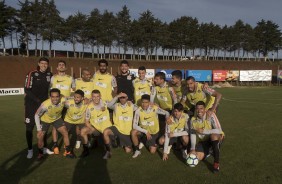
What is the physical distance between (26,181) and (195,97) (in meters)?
4.47

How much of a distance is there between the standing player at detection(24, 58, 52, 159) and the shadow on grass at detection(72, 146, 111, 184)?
1520 millimetres

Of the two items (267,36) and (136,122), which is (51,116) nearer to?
(136,122)

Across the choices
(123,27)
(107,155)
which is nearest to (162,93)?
(107,155)

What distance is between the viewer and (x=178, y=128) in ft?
22.7

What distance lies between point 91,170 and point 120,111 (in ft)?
6.64

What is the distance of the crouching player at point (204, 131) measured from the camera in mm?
6129

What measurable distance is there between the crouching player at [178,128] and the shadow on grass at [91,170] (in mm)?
1666

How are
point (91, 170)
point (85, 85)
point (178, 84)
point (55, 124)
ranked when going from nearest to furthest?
1. point (91, 170)
2. point (55, 124)
3. point (178, 84)
4. point (85, 85)

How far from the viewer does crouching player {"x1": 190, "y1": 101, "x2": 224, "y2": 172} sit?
6.13m

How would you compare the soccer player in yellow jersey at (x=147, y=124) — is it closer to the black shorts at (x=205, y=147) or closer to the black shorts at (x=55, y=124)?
the black shorts at (x=205, y=147)

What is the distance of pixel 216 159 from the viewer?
580 cm

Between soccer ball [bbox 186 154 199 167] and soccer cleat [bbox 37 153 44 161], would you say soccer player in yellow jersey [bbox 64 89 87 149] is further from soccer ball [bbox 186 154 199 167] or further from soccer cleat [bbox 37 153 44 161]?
soccer ball [bbox 186 154 199 167]

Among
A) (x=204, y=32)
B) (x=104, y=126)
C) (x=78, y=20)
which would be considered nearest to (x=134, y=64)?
(x=78, y=20)

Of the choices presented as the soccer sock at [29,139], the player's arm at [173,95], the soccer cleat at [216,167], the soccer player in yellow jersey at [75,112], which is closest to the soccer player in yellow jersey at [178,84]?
the player's arm at [173,95]
